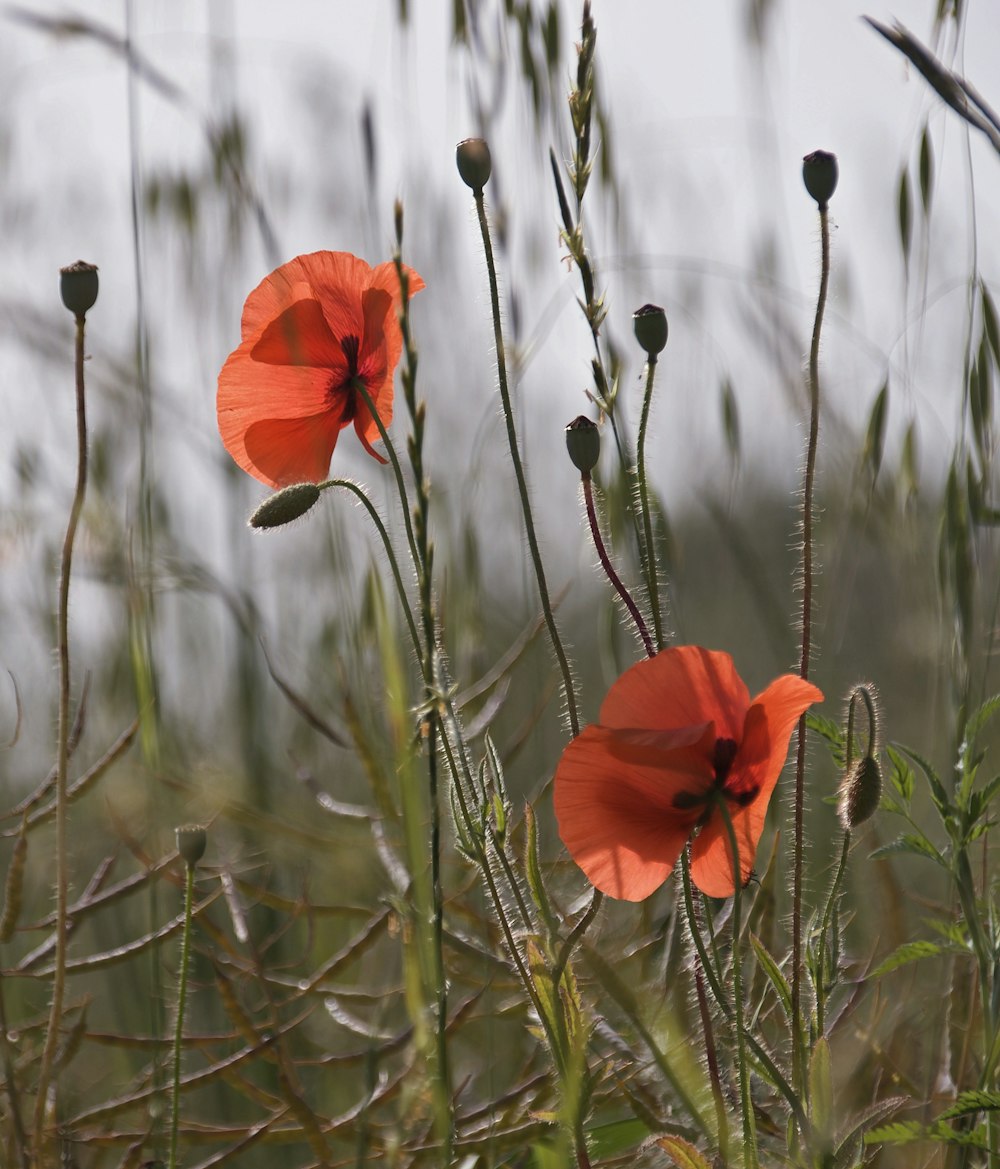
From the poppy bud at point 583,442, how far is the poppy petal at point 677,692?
0.15 meters

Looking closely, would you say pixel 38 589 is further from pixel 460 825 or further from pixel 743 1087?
pixel 743 1087

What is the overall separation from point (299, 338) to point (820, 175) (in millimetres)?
441

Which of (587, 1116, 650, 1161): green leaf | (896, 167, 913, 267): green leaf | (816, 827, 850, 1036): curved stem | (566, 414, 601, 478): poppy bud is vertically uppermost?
(896, 167, 913, 267): green leaf

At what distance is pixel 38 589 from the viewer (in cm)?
203

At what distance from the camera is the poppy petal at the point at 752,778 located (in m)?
0.84

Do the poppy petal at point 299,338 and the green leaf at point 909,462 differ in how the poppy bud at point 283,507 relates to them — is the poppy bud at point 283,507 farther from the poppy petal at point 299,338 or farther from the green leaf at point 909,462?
the green leaf at point 909,462

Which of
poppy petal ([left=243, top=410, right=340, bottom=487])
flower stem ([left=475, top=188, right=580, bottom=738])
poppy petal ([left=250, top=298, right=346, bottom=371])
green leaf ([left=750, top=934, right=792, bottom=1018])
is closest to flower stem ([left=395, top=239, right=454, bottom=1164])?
flower stem ([left=475, top=188, right=580, bottom=738])

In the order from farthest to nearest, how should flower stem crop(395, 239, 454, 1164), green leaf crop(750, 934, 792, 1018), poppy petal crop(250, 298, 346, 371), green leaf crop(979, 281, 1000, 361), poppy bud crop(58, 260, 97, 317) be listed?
1. green leaf crop(979, 281, 1000, 361)
2. poppy petal crop(250, 298, 346, 371)
3. poppy bud crop(58, 260, 97, 317)
4. green leaf crop(750, 934, 792, 1018)
5. flower stem crop(395, 239, 454, 1164)

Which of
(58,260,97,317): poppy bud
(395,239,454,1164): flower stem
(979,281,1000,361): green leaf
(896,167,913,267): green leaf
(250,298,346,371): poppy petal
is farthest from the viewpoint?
(896,167,913,267): green leaf

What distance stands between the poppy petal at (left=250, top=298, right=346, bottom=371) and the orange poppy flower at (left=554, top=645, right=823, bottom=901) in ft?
1.35

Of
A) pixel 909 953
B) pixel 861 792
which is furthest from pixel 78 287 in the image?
pixel 909 953

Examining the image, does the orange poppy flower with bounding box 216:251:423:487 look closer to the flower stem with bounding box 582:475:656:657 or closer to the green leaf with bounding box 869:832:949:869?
the flower stem with bounding box 582:475:656:657

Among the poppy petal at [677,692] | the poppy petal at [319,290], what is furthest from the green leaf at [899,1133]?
the poppy petal at [319,290]

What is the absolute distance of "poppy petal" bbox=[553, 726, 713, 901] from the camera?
2.99 ft
